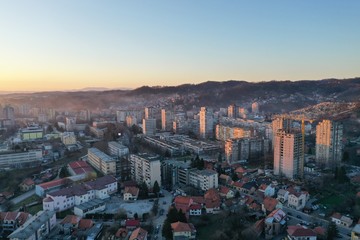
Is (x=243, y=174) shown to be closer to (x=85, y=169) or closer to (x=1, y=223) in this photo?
(x=85, y=169)

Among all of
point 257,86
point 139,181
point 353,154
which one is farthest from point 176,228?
point 257,86

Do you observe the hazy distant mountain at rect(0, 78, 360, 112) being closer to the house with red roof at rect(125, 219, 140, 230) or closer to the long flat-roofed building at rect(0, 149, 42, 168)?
the long flat-roofed building at rect(0, 149, 42, 168)

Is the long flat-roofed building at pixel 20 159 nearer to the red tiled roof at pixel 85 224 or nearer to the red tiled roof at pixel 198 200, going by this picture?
the red tiled roof at pixel 85 224

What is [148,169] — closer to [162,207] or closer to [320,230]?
[162,207]

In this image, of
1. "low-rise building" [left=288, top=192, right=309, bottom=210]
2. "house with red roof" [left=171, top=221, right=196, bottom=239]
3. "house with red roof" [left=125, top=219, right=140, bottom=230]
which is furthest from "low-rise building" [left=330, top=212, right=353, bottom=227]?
"house with red roof" [left=125, top=219, right=140, bottom=230]

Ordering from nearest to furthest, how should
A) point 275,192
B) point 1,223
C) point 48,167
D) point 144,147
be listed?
point 1,223 < point 275,192 < point 48,167 < point 144,147

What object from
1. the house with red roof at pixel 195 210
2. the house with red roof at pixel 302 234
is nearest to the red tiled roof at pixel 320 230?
the house with red roof at pixel 302 234
